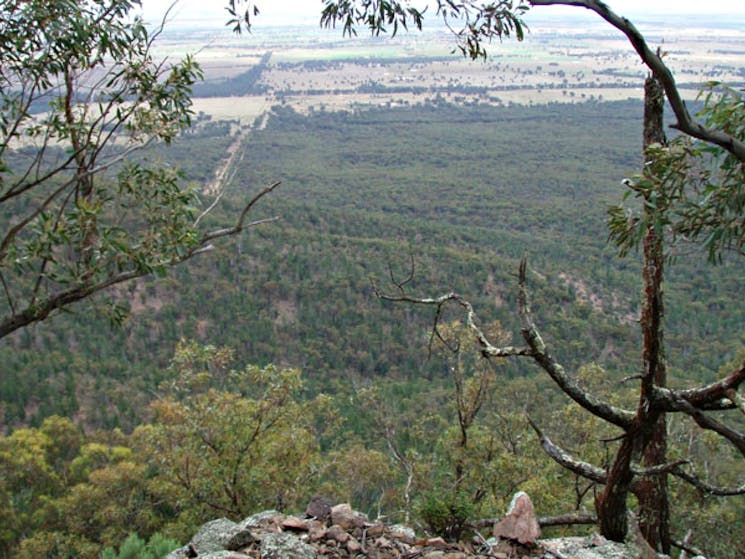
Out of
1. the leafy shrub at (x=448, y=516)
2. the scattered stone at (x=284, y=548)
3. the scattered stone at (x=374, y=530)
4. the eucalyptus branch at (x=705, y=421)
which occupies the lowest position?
the leafy shrub at (x=448, y=516)

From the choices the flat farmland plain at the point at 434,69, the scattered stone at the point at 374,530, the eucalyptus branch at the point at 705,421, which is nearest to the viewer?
the eucalyptus branch at the point at 705,421

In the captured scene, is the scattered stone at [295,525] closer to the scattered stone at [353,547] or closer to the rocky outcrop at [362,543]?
the rocky outcrop at [362,543]

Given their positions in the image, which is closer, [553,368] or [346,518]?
[553,368]

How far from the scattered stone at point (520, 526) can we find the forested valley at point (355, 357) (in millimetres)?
991

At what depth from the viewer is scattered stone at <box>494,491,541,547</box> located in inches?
159

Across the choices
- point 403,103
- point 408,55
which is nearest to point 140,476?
point 403,103

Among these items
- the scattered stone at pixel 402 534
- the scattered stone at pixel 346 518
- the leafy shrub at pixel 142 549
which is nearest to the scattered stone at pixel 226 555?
the scattered stone at pixel 346 518

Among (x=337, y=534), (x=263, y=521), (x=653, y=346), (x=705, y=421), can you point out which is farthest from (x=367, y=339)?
(x=705, y=421)

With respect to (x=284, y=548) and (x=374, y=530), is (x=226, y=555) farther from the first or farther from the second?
(x=374, y=530)

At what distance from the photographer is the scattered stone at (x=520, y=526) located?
404cm

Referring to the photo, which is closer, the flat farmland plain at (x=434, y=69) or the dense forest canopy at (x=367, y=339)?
the dense forest canopy at (x=367, y=339)

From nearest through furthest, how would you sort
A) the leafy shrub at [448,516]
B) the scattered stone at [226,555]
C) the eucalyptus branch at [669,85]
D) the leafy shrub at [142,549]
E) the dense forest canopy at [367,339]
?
the eucalyptus branch at [669,85]
the scattered stone at [226,555]
the dense forest canopy at [367,339]
the leafy shrub at [448,516]
the leafy shrub at [142,549]

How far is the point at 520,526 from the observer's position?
407 centimetres

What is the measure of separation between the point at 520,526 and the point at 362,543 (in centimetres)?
99
